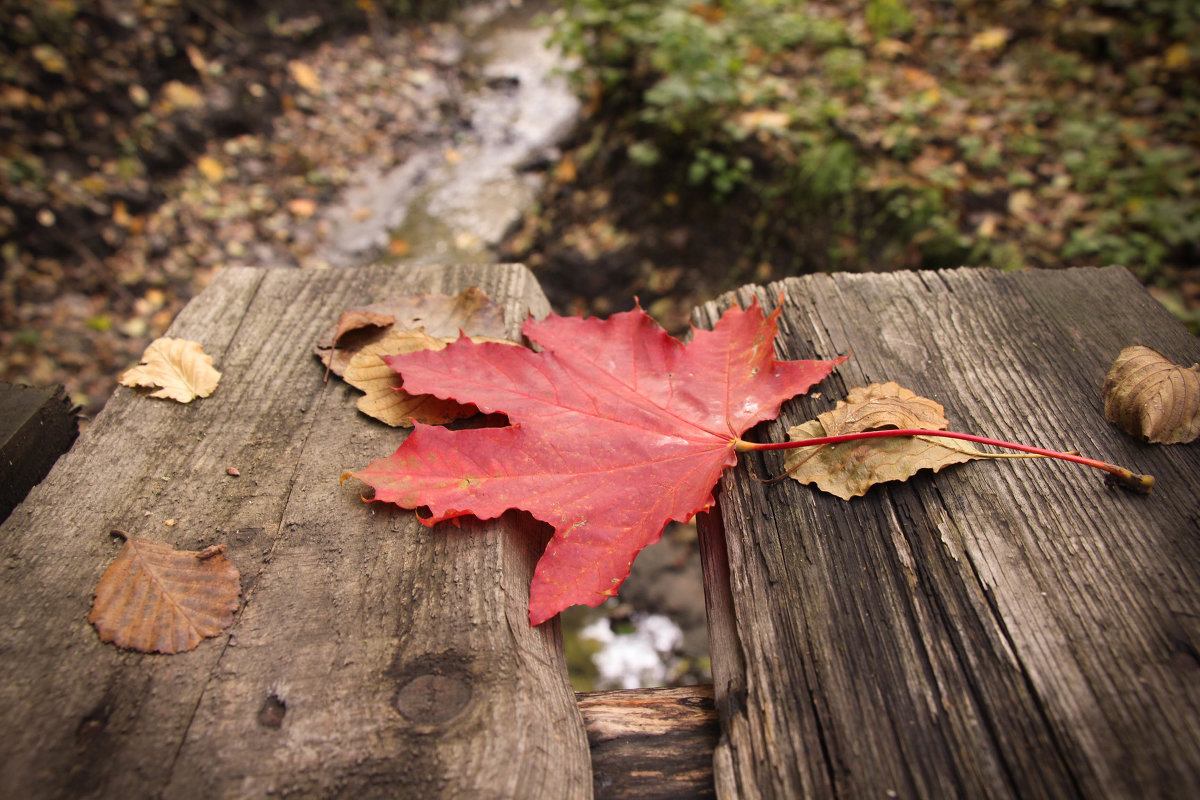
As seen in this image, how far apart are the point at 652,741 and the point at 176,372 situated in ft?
3.66

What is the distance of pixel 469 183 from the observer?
436cm

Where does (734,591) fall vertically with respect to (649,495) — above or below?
below

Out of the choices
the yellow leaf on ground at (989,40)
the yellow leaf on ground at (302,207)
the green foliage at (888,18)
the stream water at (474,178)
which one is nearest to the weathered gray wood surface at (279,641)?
the stream water at (474,178)

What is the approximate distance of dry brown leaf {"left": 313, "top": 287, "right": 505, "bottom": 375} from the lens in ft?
4.19

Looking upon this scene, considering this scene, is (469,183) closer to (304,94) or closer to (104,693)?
(304,94)

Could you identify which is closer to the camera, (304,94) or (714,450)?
(714,450)

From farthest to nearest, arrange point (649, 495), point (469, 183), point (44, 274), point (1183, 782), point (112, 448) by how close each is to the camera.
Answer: point (469, 183), point (44, 274), point (112, 448), point (649, 495), point (1183, 782)

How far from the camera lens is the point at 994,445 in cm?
106

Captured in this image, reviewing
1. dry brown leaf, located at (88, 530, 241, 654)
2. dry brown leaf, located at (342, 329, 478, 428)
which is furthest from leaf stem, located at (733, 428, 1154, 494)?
dry brown leaf, located at (88, 530, 241, 654)

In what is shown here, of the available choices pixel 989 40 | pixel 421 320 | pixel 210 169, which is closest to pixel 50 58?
pixel 210 169

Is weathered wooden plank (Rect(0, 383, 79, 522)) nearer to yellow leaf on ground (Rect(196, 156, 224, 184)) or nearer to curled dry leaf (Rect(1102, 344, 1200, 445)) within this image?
curled dry leaf (Rect(1102, 344, 1200, 445))

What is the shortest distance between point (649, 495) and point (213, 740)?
67 centimetres

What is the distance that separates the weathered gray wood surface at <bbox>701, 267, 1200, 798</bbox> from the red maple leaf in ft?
0.34

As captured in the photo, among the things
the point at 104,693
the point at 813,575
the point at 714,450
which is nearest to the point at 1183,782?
the point at 813,575
